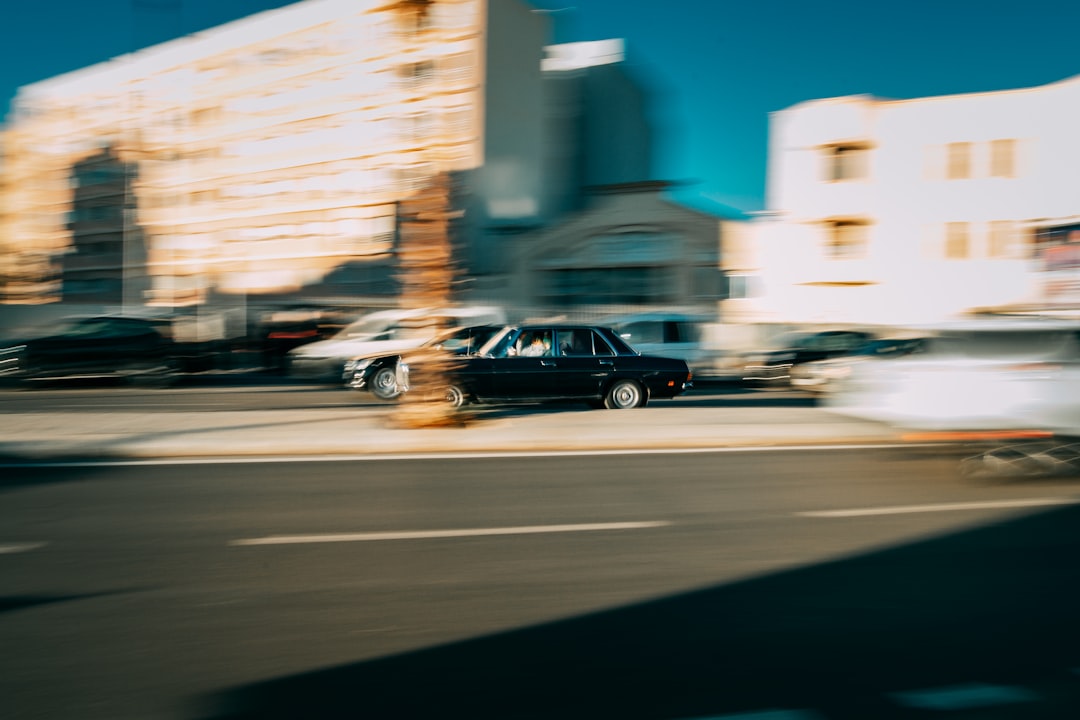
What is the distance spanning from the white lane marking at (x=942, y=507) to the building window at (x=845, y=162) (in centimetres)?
3379

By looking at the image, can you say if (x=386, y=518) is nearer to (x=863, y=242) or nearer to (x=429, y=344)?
(x=429, y=344)

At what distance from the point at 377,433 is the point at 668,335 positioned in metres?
12.7

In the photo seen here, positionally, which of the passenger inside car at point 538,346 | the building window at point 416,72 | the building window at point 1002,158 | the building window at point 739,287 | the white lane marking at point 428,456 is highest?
the building window at point 416,72

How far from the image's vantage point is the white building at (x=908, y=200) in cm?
3678

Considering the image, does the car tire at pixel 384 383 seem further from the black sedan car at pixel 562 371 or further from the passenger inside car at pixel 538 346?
the passenger inside car at pixel 538 346

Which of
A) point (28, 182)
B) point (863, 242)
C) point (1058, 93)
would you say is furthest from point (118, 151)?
point (1058, 93)

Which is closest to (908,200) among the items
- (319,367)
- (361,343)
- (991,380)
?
(361,343)

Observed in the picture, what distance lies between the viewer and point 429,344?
42.0 ft

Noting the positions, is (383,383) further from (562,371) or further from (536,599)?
(536,599)

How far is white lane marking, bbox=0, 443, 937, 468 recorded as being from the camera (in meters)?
10.2

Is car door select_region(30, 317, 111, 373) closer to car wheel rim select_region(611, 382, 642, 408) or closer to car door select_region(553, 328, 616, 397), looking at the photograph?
car door select_region(553, 328, 616, 397)

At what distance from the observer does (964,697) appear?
401 centimetres

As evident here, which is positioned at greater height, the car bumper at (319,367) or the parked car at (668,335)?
the parked car at (668,335)

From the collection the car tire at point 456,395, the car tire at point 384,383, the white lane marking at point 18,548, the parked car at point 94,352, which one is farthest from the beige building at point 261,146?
the white lane marking at point 18,548
